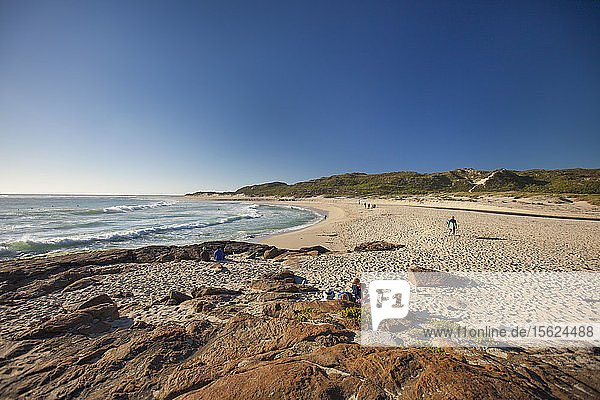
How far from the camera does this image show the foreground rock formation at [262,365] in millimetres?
2736

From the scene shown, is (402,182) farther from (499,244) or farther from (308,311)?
(308,311)

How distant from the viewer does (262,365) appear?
3309 mm

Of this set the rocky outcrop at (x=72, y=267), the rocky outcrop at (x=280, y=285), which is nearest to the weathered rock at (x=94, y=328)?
the rocky outcrop at (x=280, y=285)

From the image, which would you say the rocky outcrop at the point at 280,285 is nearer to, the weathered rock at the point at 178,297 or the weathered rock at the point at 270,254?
the weathered rock at the point at 178,297

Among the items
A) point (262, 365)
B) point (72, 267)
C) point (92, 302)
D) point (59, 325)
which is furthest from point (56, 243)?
point (262, 365)

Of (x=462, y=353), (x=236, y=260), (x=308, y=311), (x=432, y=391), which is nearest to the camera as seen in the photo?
(x=432, y=391)

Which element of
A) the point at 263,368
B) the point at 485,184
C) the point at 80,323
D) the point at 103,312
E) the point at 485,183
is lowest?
the point at 103,312

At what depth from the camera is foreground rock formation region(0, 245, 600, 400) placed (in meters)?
2.74

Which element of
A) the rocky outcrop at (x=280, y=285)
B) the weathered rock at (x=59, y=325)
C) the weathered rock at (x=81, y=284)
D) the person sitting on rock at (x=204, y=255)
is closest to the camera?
the weathered rock at (x=59, y=325)

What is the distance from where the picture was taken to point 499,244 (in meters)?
13.7

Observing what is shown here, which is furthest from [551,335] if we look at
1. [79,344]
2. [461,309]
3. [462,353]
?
[79,344]

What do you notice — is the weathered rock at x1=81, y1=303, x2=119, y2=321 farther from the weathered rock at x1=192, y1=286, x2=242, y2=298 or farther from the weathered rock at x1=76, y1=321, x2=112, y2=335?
the weathered rock at x1=192, y1=286, x2=242, y2=298

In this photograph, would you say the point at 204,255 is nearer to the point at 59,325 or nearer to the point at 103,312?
the point at 103,312

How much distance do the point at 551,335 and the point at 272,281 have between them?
7351mm
